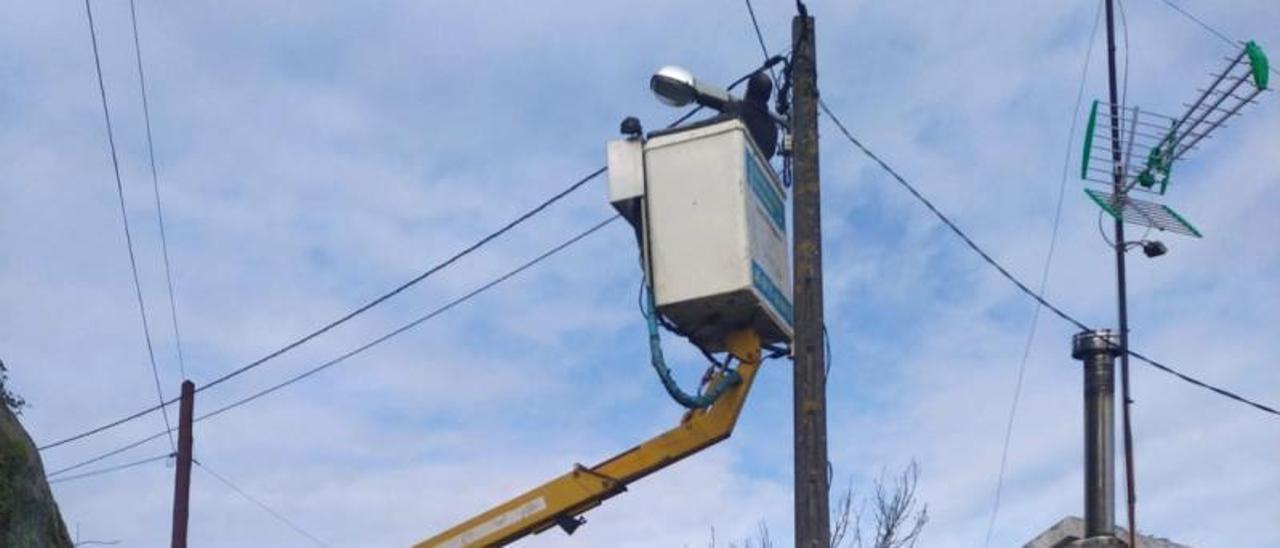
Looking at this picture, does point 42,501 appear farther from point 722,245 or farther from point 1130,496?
point 1130,496

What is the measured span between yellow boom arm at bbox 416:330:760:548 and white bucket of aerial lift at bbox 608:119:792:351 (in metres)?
0.29

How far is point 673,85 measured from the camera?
30.8 ft

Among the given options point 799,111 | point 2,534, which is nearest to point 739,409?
point 799,111

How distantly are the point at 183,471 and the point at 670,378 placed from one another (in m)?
11.5

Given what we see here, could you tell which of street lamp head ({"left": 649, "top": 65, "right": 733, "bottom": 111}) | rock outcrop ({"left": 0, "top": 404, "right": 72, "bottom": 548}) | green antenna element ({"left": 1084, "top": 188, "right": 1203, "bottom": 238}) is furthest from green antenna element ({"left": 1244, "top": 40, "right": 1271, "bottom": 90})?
rock outcrop ({"left": 0, "top": 404, "right": 72, "bottom": 548})

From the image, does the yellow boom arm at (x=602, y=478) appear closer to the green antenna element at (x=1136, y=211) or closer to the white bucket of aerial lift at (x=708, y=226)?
the white bucket of aerial lift at (x=708, y=226)

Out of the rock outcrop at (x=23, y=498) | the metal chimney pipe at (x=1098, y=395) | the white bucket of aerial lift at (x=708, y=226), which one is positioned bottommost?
the rock outcrop at (x=23, y=498)

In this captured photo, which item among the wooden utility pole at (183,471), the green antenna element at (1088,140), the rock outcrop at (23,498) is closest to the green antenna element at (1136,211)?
the green antenna element at (1088,140)

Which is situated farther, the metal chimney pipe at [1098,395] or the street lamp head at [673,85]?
the metal chimney pipe at [1098,395]

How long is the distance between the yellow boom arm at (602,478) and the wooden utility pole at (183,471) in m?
9.86

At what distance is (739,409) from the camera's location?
938 cm

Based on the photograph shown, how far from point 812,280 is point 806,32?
5.74 ft

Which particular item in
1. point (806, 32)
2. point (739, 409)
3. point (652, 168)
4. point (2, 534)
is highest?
point (806, 32)

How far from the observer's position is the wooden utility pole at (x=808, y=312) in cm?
864
